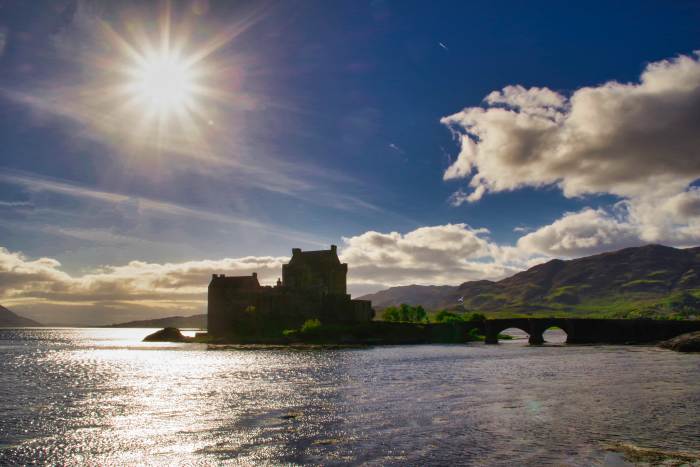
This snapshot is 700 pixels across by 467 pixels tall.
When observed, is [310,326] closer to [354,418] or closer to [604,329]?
[604,329]

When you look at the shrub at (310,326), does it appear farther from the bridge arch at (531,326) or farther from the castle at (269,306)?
the bridge arch at (531,326)

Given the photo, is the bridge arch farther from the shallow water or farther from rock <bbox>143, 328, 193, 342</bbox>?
the shallow water

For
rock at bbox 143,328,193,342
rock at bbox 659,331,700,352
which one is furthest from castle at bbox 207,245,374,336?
rock at bbox 659,331,700,352

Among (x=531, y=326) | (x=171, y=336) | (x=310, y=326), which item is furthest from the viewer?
(x=171, y=336)

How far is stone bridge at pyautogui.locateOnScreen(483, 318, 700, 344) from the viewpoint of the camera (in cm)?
14100

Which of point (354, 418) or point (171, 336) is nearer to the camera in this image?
point (354, 418)

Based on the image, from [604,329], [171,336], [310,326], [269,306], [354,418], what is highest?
[269,306]

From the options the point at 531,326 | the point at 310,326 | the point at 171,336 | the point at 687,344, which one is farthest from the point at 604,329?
the point at 171,336

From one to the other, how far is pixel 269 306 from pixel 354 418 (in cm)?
10747

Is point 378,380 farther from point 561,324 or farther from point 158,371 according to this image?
point 561,324

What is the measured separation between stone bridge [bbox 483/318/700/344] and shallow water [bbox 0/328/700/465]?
9426cm

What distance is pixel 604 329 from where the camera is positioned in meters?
149

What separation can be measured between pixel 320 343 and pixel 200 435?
100183 mm

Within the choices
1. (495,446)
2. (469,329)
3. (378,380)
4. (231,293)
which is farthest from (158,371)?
(469,329)
